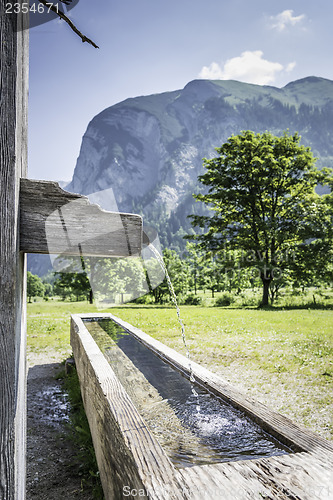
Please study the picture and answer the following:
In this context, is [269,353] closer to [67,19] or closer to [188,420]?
[188,420]

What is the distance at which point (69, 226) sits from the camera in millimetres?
1538

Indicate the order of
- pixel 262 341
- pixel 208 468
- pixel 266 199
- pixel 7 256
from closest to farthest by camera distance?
pixel 7 256 < pixel 208 468 < pixel 262 341 < pixel 266 199

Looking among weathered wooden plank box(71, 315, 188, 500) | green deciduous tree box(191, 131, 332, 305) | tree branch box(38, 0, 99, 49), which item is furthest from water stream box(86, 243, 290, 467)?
green deciduous tree box(191, 131, 332, 305)

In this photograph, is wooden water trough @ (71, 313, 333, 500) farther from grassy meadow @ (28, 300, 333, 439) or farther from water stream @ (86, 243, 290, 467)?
grassy meadow @ (28, 300, 333, 439)

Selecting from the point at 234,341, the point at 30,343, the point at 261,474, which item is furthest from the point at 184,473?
the point at 30,343

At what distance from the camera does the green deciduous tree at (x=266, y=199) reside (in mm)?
18609

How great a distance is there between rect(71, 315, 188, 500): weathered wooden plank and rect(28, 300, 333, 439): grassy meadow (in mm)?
2586

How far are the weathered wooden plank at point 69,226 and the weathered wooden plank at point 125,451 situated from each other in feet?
3.29

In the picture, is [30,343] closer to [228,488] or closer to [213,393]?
[213,393]

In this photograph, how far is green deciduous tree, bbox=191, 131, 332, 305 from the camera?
1861cm

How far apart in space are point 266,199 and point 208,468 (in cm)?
2010

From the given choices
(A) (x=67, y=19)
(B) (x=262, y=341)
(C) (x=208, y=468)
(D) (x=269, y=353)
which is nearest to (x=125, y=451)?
(C) (x=208, y=468)

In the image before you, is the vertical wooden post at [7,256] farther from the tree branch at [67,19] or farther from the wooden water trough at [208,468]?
the wooden water trough at [208,468]

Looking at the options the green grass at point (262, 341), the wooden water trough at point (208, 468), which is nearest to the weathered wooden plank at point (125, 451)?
the wooden water trough at point (208, 468)
